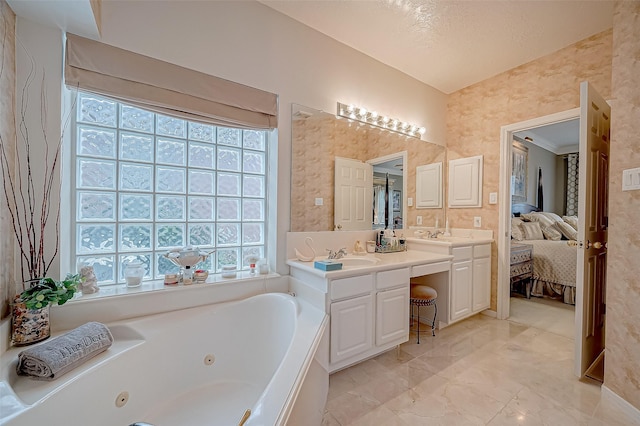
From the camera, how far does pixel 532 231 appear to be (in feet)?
13.5

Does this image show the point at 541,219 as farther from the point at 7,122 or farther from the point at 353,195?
the point at 7,122

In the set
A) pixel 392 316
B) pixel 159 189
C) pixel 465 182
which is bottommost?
pixel 392 316

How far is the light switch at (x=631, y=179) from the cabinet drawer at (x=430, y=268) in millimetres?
1270

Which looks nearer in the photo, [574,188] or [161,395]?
A: [161,395]

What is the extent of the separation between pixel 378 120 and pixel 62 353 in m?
2.81

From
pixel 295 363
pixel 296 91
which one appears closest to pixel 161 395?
pixel 295 363

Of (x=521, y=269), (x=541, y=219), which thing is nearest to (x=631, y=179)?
(x=521, y=269)

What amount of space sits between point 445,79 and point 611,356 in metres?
2.90

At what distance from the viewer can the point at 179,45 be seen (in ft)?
5.67

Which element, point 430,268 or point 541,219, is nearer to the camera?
point 430,268

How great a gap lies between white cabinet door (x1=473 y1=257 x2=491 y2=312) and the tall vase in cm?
338

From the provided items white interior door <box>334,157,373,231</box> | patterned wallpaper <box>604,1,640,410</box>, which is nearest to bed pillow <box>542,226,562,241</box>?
patterned wallpaper <box>604,1,640,410</box>

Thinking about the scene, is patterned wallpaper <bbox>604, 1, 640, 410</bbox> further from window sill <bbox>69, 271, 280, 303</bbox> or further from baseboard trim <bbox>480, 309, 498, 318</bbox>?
window sill <bbox>69, 271, 280, 303</bbox>

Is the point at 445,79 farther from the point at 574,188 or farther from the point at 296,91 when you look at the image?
the point at 574,188
